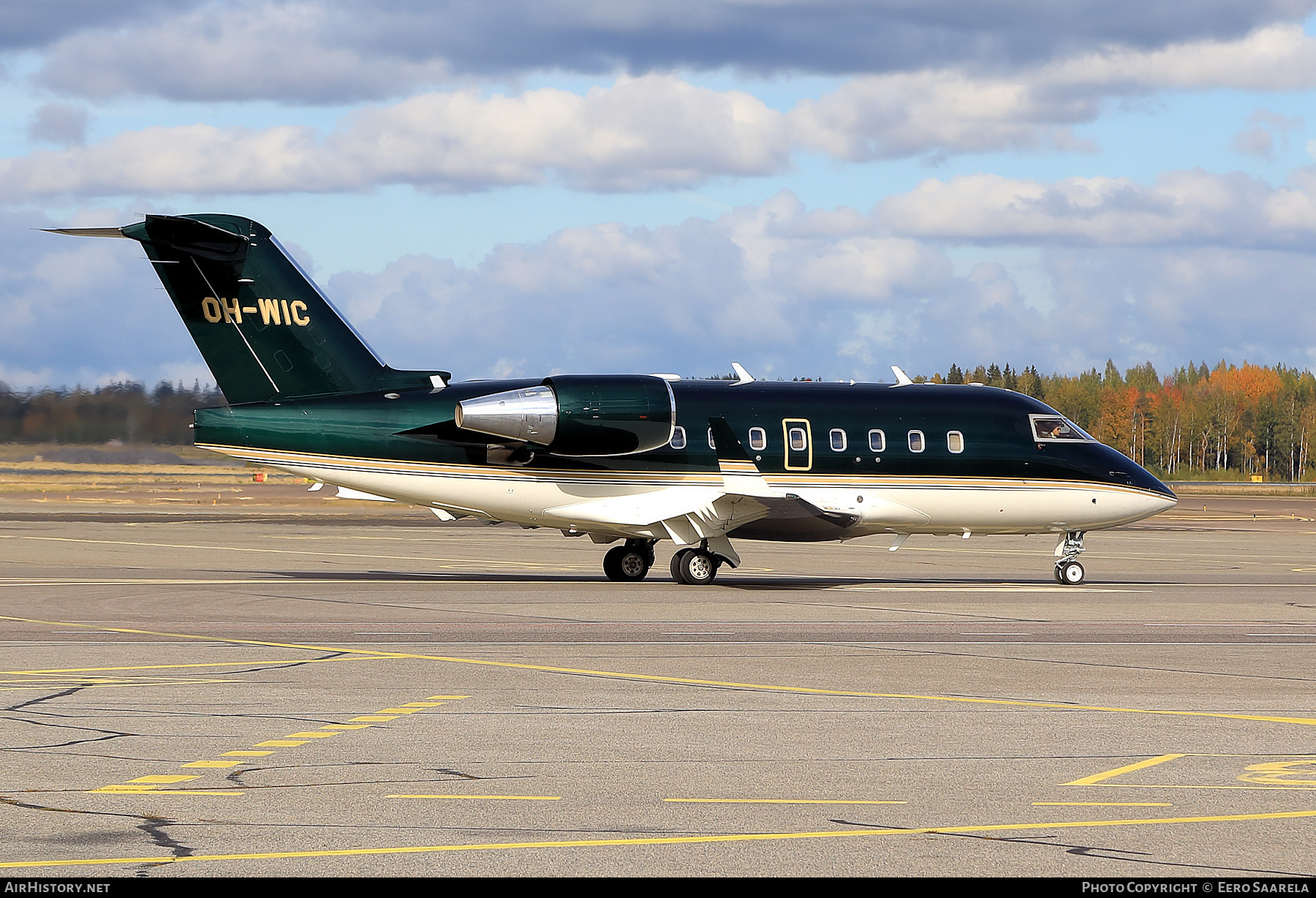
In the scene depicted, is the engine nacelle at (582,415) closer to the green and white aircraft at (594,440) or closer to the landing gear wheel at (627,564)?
the green and white aircraft at (594,440)

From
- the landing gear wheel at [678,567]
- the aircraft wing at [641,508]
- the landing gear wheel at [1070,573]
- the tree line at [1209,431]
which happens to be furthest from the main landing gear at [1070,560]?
the tree line at [1209,431]

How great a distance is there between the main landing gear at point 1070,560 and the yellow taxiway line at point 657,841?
21178 mm

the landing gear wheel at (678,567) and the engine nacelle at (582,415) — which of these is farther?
the landing gear wheel at (678,567)

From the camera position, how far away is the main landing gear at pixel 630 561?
30.3m

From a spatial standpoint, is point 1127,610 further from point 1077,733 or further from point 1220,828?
point 1220,828

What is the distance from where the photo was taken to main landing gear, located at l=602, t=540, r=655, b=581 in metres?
30.3

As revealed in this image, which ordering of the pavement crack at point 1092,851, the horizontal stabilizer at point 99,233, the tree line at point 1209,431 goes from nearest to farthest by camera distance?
the pavement crack at point 1092,851 < the horizontal stabilizer at point 99,233 < the tree line at point 1209,431

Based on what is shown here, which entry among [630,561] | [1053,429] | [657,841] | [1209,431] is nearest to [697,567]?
[630,561]

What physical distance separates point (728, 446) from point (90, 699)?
1680 centimetres

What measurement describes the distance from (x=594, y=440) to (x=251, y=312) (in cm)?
701

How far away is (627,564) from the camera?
30.4 metres

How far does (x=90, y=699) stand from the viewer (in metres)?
13.4

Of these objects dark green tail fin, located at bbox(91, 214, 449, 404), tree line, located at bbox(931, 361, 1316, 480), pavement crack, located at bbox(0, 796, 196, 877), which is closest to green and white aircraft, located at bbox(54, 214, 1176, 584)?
dark green tail fin, located at bbox(91, 214, 449, 404)

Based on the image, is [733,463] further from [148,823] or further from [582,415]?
[148,823]
